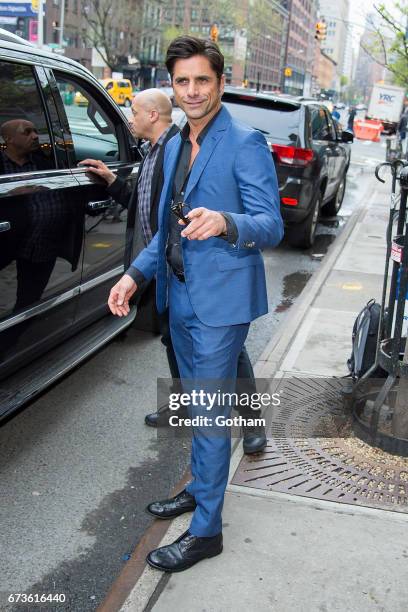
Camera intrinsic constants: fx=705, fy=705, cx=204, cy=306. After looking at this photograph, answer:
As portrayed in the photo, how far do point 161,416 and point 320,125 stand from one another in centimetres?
701

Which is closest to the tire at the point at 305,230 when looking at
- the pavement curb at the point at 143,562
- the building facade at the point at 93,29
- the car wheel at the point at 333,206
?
the car wheel at the point at 333,206

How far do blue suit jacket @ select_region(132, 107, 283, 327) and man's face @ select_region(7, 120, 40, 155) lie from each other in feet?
3.96

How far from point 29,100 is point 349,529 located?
256 cm

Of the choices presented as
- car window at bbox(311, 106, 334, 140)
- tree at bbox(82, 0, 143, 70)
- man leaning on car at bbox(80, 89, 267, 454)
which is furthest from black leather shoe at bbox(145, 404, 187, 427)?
tree at bbox(82, 0, 143, 70)

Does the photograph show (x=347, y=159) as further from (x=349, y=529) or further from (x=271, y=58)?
(x=271, y=58)

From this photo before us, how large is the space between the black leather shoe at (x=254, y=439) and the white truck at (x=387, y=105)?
4620 cm

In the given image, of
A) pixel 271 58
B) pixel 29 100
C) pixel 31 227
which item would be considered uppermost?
pixel 271 58

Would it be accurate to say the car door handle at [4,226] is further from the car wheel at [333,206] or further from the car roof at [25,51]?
the car wheel at [333,206]

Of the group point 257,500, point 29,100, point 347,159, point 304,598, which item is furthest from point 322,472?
point 347,159

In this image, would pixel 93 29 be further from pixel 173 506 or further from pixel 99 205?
pixel 173 506

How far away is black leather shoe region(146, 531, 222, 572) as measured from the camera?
278 centimetres

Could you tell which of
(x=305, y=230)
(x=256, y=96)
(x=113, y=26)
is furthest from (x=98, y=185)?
(x=113, y=26)

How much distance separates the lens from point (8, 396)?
3.30m

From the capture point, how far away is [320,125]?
1011 centimetres
